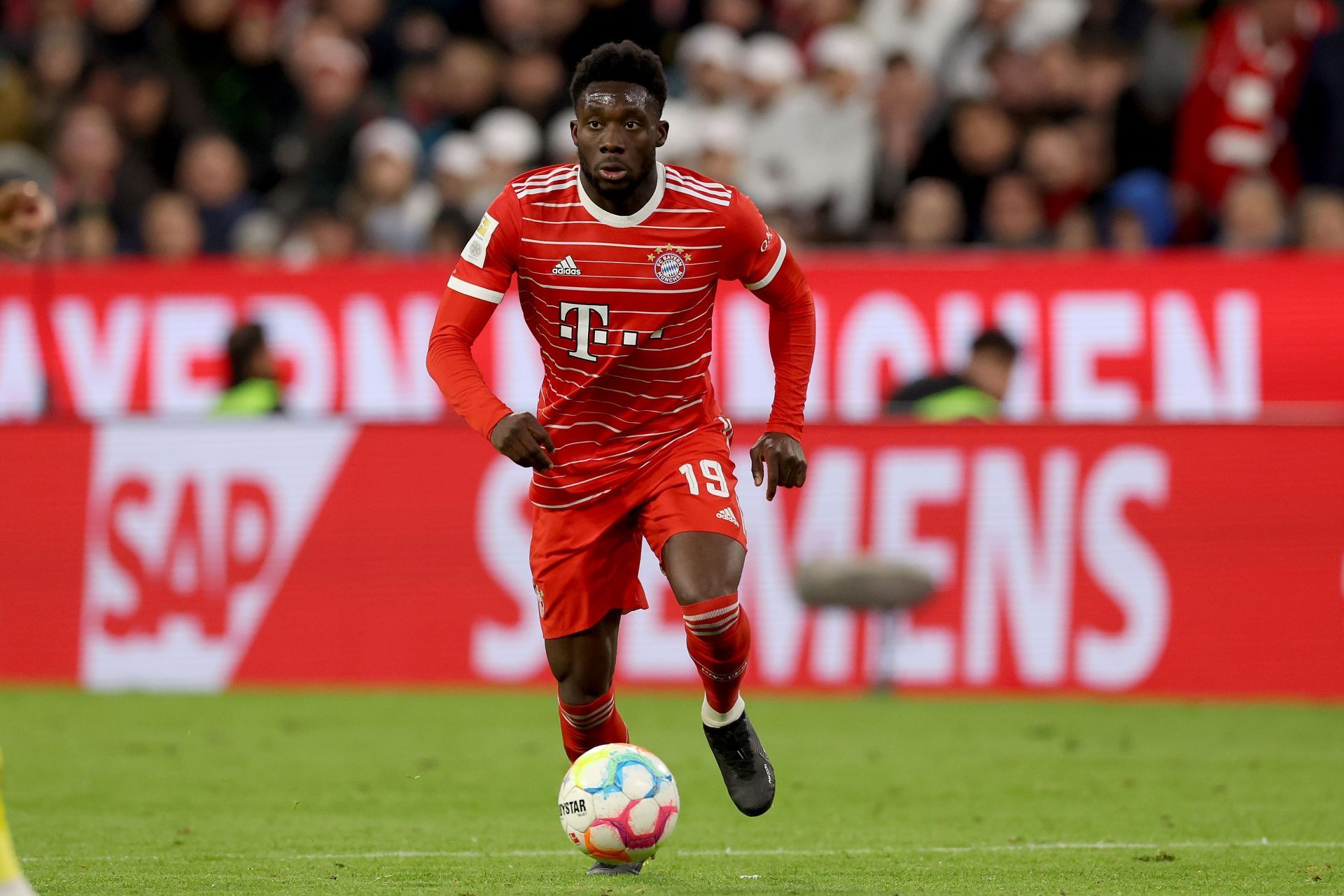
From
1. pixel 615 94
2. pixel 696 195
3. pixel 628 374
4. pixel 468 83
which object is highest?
pixel 468 83

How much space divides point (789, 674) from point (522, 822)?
373 centimetres

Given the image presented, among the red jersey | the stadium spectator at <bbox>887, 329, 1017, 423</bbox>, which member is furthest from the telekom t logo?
the stadium spectator at <bbox>887, 329, 1017, 423</bbox>

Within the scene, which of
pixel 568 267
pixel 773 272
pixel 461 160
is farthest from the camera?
pixel 461 160

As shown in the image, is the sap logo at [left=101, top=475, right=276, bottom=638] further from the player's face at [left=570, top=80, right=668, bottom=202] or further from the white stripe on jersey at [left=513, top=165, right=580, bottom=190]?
the player's face at [left=570, top=80, right=668, bottom=202]

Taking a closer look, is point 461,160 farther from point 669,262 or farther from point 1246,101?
point 669,262

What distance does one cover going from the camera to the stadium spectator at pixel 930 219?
13.5 metres

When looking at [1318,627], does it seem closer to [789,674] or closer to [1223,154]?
[789,674]

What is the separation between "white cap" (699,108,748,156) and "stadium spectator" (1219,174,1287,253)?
126 inches

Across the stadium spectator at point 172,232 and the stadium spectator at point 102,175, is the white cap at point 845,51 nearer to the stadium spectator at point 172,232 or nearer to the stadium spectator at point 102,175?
the stadium spectator at point 172,232

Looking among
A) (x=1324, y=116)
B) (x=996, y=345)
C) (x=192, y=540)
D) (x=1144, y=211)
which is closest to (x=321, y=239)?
(x=192, y=540)

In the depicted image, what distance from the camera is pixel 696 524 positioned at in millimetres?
6520

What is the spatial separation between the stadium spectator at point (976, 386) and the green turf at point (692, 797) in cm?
182

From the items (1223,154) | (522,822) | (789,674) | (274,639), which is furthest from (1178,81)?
(522,822)

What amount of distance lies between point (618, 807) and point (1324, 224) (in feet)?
26.4
